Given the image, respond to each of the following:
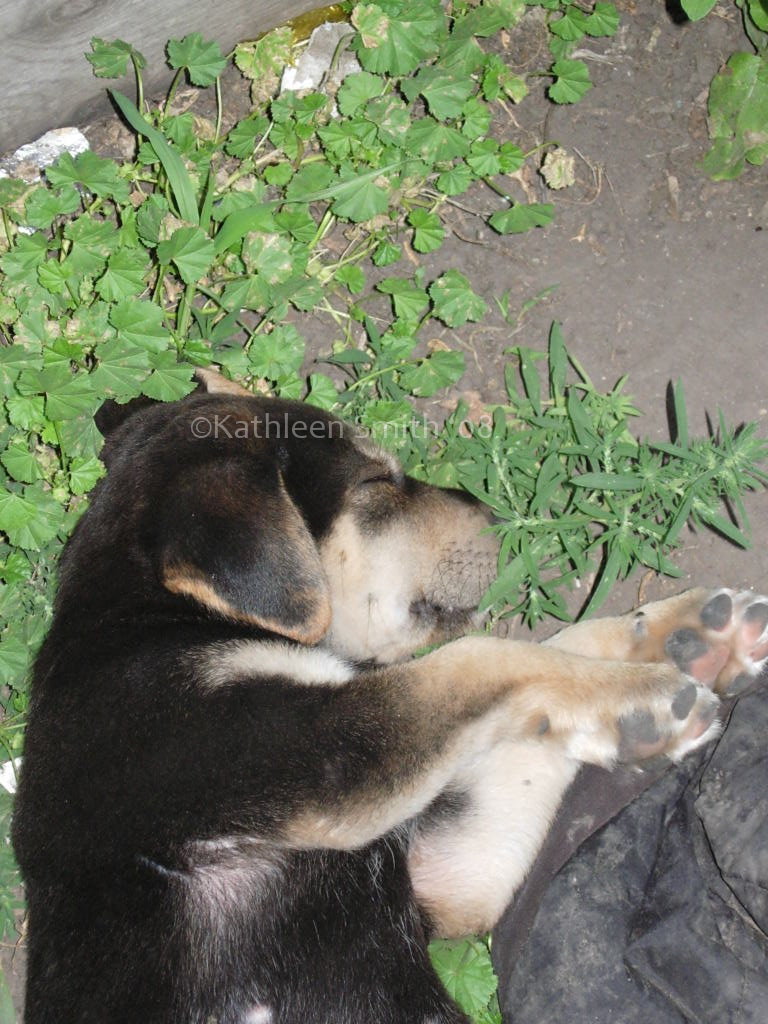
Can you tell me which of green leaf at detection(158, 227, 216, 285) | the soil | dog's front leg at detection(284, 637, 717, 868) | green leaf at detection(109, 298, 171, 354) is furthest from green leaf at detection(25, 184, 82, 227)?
dog's front leg at detection(284, 637, 717, 868)

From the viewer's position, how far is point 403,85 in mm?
4645

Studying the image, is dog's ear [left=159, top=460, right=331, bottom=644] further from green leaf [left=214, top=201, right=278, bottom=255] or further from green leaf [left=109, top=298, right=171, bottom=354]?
green leaf [left=214, top=201, right=278, bottom=255]

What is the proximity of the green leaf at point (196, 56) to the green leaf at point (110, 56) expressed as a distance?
0.46ft

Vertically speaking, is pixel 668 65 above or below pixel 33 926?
above

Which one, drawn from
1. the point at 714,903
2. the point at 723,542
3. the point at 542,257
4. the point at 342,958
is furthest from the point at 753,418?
the point at 342,958

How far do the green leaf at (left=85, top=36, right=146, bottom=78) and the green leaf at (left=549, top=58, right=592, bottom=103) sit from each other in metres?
1.74

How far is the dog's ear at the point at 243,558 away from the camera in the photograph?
10.2 feet

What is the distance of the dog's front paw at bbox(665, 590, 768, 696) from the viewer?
12.1 feet

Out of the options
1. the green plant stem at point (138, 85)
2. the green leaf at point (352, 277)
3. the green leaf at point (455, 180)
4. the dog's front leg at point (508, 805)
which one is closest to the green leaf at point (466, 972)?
the dog's front leg at point (508, 805)

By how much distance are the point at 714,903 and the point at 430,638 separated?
130 centimetres

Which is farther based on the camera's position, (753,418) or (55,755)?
(753,418)

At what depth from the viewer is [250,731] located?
3.08m

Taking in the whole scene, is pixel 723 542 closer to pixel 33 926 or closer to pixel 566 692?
pixel 566 692

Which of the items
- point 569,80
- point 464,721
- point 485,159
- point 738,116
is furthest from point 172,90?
point 464,721
